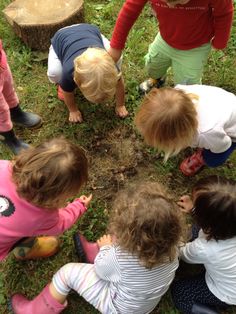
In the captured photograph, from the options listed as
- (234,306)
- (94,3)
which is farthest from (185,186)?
(94,3)

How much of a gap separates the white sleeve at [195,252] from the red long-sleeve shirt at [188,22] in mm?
1216

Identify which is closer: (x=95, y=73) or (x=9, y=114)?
(x=95, y=73)

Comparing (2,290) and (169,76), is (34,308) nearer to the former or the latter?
(2,290)

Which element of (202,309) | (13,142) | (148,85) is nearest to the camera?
(202,309)

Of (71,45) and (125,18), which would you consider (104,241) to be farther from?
(125,18)

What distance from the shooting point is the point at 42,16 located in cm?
325

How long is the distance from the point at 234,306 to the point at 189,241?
1.51 ft

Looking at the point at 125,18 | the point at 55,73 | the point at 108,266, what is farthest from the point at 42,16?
the point at 108,266

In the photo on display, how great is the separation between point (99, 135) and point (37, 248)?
3.24ft

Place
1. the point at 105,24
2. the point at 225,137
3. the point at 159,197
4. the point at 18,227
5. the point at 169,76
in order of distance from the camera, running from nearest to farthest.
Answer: the point at 159,197 < the point at 18,227 < the point at 225,137 < the point at 169,76 < the point at 105,24

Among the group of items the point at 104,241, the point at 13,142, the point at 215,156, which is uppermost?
the point at 215,156

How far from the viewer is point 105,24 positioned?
12.0 feet

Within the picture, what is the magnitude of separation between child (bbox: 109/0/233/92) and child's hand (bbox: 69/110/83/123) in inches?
21.5

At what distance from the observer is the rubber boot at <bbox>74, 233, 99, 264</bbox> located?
254 centimetres
